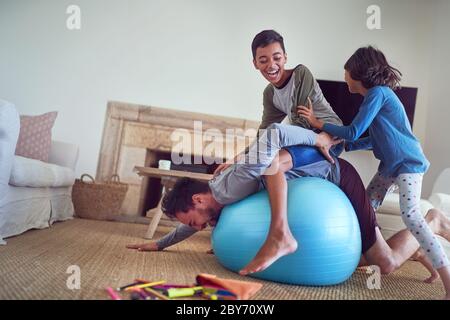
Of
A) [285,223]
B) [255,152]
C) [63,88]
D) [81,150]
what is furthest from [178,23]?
[285,223]

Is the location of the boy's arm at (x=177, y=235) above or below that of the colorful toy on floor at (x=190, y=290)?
A: below

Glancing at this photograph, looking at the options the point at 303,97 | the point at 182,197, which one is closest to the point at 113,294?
the point at 182,197

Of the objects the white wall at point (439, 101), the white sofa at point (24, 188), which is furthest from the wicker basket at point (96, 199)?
the white wall at point (439, 101)

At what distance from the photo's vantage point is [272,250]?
1.34 m

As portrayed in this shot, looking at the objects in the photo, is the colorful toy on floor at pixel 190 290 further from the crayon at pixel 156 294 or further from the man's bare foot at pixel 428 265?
the man's bare foot at pixel 428 265

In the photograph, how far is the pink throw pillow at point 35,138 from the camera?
2.78 m

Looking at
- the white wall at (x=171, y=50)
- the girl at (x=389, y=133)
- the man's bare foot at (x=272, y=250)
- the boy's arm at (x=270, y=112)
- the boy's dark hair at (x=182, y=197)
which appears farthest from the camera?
the white wall at (x=171, y=50)

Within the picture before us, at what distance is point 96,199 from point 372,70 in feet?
8.08

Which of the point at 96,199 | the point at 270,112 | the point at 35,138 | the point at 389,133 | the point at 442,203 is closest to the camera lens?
the point at 389,133

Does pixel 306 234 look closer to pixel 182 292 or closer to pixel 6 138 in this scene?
pixel 182 292

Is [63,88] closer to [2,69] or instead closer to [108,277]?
[2,69]

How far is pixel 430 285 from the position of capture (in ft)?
5.90

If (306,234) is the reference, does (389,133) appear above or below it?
above

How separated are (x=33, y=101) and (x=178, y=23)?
158cm
